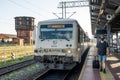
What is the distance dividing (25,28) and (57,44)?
215 ft

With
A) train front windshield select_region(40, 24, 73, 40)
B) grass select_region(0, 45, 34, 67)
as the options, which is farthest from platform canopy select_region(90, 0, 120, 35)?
grass select_region(0, 45, 34, 67)

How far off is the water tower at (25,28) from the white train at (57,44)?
64166 millimetres

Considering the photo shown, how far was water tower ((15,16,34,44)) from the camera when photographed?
77.7 metres

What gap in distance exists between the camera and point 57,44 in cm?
1338

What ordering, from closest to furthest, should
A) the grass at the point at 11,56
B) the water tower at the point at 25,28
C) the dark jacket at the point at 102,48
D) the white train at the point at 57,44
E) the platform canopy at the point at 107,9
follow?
the dark jacket at the point at 102,48 → the white train at the point at 57,44 → the platform canopy at the point at 107,9 → the grass at the point at 11,56 → the water tower at the point at 25,28

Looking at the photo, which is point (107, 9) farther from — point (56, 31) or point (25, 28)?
point (25, 28)

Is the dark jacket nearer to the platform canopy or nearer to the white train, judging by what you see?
the white train

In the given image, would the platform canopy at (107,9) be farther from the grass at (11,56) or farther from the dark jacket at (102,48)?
the grass at (11,56)

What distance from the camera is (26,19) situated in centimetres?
8094

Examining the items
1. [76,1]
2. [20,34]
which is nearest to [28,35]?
[20,34]

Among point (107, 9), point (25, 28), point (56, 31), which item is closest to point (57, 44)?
point (56, 31)

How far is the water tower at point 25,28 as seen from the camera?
3059 inches

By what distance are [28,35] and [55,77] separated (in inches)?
2584

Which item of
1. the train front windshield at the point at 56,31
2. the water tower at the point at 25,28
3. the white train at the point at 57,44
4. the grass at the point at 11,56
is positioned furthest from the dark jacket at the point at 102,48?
the water tower at the point at 25,28
